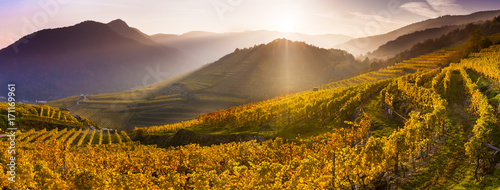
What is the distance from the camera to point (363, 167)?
29.7 metres

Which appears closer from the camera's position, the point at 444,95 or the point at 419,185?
the point at 419,185

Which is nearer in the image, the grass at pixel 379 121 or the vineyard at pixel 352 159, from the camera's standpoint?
the vineyard at pixel 352 159

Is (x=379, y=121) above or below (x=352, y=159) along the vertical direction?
below

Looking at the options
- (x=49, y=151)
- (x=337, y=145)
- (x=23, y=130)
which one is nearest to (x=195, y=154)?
(x=337, y=145)

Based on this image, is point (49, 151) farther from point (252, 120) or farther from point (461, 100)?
point (461, 100)

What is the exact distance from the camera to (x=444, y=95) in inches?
2746

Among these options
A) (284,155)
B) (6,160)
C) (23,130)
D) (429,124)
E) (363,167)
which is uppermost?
(429,124)

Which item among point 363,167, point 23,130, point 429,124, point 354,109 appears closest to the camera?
point 363,167

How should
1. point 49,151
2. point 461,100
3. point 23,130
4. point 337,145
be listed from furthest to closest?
point 23,130
point 461,100
point 49,151
point 337,145

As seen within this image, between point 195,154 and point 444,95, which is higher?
point 444,95

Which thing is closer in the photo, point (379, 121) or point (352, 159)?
point (352, 159)

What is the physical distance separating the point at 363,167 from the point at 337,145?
16.6m

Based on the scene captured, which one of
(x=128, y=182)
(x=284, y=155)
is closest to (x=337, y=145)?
(x=284, y=155)

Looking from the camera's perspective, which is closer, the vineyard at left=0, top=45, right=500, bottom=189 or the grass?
the vineyard at left=0, top=45, right=500, bottom=189
